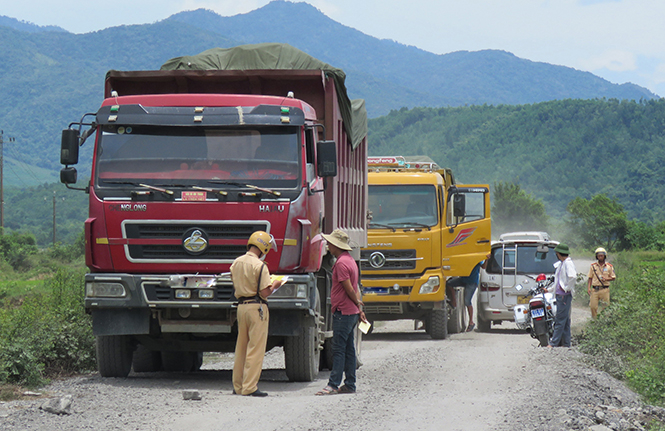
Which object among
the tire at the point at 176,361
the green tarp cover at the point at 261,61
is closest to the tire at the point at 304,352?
the tire at the point at 176,361

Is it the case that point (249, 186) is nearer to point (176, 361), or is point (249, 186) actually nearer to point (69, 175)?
point (69, 175)

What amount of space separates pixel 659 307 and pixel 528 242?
18.0 feet

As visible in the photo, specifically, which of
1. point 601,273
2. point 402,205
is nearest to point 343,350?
point 402,205

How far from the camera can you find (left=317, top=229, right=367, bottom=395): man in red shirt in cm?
895

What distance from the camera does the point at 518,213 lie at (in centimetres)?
10619

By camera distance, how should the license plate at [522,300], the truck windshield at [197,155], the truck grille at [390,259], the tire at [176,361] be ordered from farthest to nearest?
the license plate at [522,300] → the truck grille at [390,259] → the tire at [176,361] → the truck windshield at [197,155]

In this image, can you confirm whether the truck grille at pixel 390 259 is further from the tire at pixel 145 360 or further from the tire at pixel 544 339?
the tire at pixel 145 360

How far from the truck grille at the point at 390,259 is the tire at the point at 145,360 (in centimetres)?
583

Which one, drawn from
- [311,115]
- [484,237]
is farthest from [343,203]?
[484,237]

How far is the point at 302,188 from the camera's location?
9062mm

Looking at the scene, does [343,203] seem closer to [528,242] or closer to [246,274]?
[246,274]

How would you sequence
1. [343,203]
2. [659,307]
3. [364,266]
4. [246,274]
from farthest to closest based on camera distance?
[364,266] → [659,307] → [343,203] → [246,274]

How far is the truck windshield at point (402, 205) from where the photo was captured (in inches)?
655

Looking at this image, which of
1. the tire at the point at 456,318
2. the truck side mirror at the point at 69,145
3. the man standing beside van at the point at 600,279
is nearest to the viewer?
the truck side mirror at the point at 69,145
